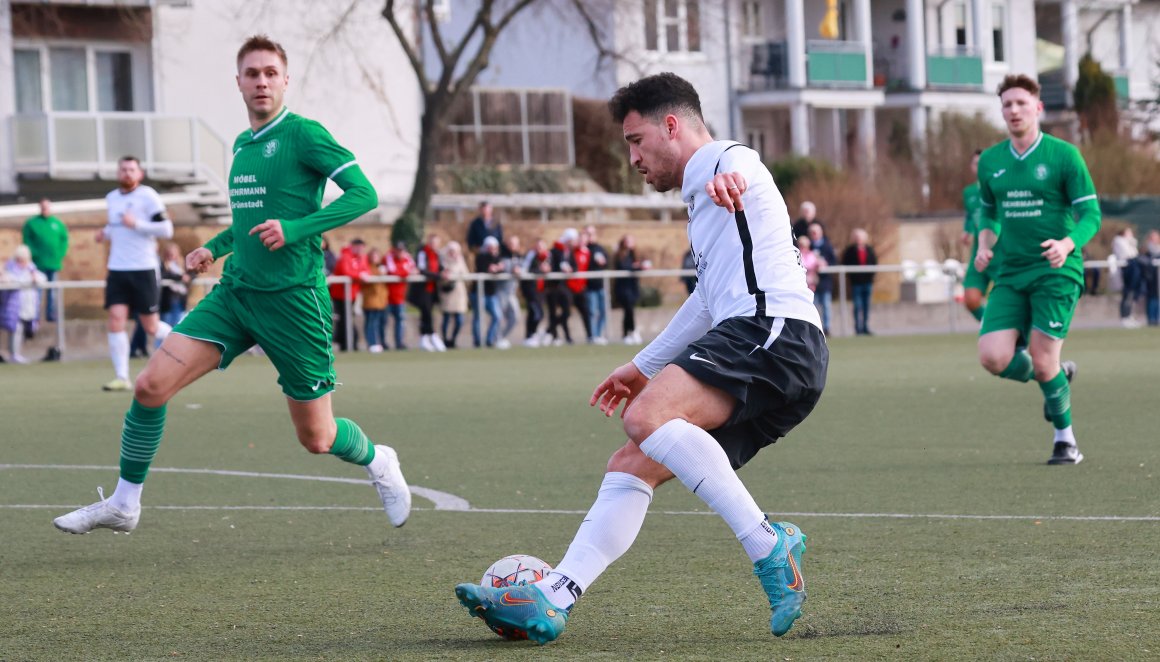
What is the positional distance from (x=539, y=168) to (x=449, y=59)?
11.8 m

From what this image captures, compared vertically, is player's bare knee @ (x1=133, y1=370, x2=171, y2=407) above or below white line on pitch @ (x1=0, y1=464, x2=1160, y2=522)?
above

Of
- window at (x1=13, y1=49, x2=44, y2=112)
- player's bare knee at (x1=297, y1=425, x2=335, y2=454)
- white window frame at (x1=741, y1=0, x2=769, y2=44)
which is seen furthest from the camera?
white window frame at (x1=741, y1=0, x2=769, y2=44)

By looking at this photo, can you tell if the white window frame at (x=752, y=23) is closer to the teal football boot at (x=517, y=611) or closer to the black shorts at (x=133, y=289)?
the black shorts at (x=133, y=289)

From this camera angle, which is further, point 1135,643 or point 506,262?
point 506,262

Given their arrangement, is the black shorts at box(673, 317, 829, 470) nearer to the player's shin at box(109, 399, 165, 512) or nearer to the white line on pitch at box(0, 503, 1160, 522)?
the white line on pitch at box(0, 503, 1160, 522)

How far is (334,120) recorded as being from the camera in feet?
145

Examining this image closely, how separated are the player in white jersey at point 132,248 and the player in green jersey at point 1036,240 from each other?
27.7 feet

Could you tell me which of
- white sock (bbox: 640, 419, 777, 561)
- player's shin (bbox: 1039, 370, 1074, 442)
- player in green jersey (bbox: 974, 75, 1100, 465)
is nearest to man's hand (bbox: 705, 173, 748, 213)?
white sock (bbox: 640, 419, 777, 561)

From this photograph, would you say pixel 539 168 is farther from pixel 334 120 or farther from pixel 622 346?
pixel 622 346

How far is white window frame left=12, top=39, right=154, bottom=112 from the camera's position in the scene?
39.7 meters

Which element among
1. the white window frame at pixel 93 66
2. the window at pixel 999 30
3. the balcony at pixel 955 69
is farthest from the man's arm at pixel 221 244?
the window at pixel 999 30

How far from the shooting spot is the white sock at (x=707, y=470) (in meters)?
5.26

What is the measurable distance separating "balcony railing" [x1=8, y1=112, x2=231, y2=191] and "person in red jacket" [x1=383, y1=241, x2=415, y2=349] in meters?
13.2

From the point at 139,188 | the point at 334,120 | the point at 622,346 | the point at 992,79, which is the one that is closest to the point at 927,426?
the point at 139,188
